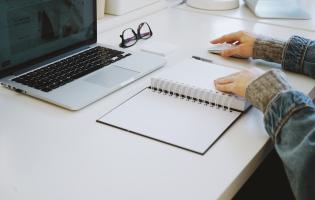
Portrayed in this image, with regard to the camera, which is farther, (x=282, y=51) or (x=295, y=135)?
(x=282, y=51)

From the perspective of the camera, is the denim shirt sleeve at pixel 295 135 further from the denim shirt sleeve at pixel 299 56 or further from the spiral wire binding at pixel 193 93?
the denim shirt sleeve at pixel 299 56

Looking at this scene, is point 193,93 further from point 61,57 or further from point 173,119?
point 61,57

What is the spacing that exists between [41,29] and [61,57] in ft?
0.34

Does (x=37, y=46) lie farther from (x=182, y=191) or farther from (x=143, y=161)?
(x=182, y=191)

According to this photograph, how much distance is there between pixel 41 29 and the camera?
103 centimetres

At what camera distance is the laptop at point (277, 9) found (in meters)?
1.61

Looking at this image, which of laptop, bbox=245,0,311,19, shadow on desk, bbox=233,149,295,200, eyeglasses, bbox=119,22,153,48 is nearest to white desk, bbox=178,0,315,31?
laptop, bbox=245,0,311,19

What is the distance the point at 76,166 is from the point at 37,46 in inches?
15.7

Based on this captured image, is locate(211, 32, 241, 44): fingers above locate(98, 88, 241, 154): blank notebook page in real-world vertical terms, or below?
above

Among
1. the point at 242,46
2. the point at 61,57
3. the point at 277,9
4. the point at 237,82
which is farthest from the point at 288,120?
the point at 277,9

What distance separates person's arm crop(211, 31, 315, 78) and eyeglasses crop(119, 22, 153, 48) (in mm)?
269

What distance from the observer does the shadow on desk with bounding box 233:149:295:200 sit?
1229mm

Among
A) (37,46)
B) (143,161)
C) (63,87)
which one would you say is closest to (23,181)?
(143,161)

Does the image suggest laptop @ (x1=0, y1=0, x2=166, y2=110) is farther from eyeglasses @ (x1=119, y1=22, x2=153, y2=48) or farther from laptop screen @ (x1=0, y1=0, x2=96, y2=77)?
eyeglasses @ (x1=119, y1=22, x2=153, y2=48)
